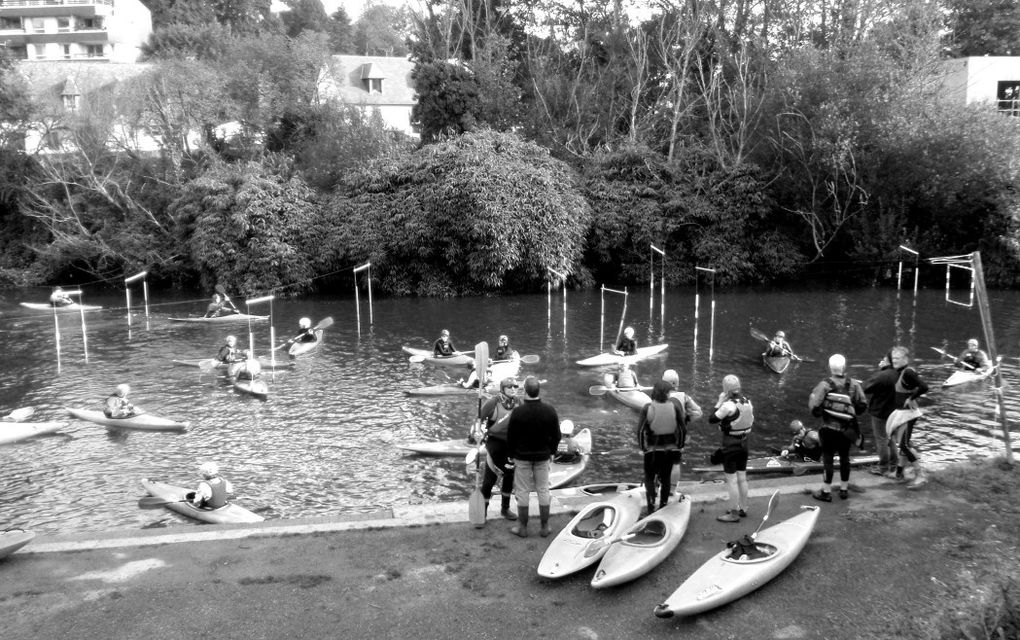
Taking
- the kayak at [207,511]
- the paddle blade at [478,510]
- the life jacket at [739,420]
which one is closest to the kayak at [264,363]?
the kayak at [207,511]

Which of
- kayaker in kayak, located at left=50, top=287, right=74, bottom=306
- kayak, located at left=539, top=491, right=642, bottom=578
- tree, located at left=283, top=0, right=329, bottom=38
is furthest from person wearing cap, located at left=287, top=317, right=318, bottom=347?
tree, located at left=283, top=0, right=329, bottom=38

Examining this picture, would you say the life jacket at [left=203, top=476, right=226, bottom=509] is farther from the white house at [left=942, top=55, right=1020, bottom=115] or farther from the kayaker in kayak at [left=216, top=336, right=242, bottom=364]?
the white house at [left=942, top=55, right=1020, bottom=115]

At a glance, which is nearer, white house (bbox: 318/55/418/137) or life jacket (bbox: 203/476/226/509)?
life jacket (bbox: 203/476/226/509)

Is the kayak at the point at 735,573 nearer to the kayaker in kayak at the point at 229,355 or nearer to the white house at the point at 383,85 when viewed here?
the kayaker in kayak at the point at 229,355

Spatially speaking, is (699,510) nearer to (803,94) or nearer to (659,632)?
(659,632)

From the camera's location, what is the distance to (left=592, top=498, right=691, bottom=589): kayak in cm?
766

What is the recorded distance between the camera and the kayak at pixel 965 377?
19.1m

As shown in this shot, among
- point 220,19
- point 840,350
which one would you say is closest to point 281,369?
point 840,350

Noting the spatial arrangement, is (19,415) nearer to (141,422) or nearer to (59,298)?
(141,422)

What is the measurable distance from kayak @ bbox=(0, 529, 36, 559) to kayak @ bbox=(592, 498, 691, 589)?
6299 mm

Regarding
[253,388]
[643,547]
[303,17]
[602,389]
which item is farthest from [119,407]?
[303,17]

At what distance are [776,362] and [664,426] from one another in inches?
536

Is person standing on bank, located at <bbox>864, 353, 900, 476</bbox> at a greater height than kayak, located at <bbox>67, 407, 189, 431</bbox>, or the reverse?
person standing on bank, located at <bbox>864, 353, 900, 476</bbox>

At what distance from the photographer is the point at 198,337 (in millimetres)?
28078
